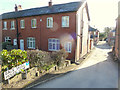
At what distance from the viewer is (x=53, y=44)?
1383 cm

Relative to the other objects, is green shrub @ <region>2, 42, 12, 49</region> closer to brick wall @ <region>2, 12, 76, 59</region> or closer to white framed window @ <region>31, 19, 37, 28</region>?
brick wall @ <region>2, 12, 76, 59</region>

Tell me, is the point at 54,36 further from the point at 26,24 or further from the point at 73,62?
the point at 26,24

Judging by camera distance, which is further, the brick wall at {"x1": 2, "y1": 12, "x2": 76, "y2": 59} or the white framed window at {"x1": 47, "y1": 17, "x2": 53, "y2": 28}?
the white framed window at {"x1": 47, "y1": 17, "x2": 53, "y2": 28}

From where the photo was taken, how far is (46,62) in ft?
26.7

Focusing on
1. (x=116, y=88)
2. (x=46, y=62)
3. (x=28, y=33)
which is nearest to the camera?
(x=116, y=88)

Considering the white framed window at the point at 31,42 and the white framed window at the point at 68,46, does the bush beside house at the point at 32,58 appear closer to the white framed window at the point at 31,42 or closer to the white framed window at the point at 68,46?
the white framed window at the point at 68,46

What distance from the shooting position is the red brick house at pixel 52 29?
12.4 m

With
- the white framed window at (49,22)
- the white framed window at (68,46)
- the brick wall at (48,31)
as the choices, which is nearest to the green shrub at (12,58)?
the white framed window at (68,46)

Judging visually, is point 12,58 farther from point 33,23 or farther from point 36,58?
point 33,23

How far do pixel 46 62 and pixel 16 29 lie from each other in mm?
12376

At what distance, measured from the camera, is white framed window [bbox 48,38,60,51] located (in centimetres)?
1357

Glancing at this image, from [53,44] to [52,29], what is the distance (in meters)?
2.31

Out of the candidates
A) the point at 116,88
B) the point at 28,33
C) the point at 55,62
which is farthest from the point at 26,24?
the point at 116,88

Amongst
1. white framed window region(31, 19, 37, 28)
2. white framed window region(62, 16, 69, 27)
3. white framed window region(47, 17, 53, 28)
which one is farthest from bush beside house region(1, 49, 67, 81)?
white framed window region(31, 19, 37, 28)
